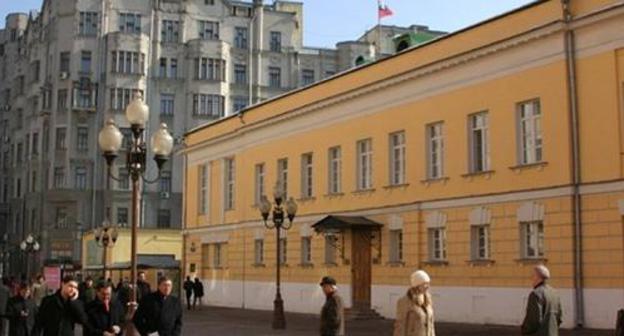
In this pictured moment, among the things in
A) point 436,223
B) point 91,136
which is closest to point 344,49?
point 91,136

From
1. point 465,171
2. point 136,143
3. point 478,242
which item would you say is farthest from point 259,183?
point 136,143

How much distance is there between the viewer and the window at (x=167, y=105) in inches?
3004

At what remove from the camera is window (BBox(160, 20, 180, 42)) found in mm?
77062

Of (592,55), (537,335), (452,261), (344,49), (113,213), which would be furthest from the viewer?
(344,49)

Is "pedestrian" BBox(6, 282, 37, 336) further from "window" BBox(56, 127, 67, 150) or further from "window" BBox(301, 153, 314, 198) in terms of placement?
"window" BBox(56, 127, 67, 150)

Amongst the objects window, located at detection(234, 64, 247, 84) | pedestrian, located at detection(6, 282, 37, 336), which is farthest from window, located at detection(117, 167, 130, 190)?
pedestrian, located at detection(6, 282, 37, 336)

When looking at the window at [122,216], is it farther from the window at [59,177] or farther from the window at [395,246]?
the window at [395,246]

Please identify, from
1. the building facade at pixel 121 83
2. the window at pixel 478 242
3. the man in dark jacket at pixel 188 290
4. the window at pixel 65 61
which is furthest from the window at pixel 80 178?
the window at pixel 478 242

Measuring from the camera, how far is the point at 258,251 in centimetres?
4059

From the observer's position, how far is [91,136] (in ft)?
246

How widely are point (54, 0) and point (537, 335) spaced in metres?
72.4

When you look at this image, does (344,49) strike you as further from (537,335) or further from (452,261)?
(537,335)

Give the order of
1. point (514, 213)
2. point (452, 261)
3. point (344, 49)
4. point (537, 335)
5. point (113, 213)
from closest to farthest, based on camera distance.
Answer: point (537, 335) < point (514, 213) < point (452, 261) < point (113, 213) < point (344, 49)

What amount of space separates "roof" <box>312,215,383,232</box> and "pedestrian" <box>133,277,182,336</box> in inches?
771
